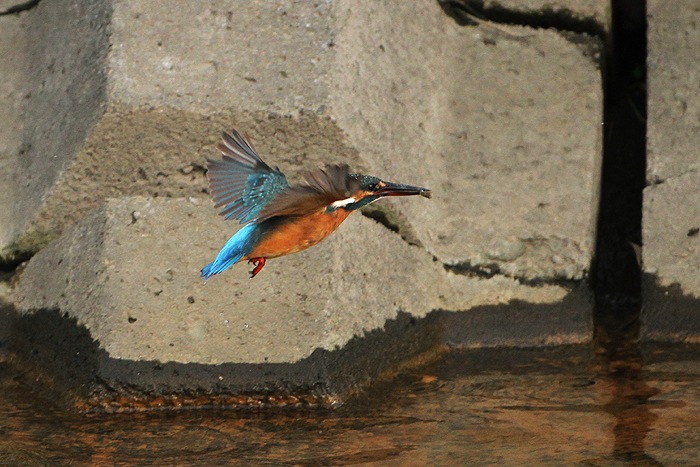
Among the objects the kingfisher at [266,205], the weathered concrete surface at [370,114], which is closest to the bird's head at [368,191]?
the kingfisher at [266,205]

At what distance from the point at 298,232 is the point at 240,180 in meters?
0.22

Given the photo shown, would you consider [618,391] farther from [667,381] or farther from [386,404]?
[386,404]

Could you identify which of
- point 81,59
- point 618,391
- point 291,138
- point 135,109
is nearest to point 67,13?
point 81,59

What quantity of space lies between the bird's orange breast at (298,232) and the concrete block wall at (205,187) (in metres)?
0.69

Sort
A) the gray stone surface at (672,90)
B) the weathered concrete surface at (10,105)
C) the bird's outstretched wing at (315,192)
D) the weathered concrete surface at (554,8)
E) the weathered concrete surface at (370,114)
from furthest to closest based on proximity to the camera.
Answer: the weathered concrete surface at (554,8), the gray stone surface at (672,90), the weathered concrete surface at (10,105), the weathered concrete surface at (370,114), the bird's outstretched wing at (315,192)

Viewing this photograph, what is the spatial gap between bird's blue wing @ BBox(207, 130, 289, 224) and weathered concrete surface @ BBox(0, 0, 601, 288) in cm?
58

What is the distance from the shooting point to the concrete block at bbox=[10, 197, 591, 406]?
140 inches

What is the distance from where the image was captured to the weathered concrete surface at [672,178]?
4035mm

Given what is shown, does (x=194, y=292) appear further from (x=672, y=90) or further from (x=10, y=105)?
(x=672, y=90)

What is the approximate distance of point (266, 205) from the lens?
2.72 meters

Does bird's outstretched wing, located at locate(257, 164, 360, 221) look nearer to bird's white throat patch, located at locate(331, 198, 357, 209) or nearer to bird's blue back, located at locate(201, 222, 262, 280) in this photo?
bird's white throat patch, located at locate(331, 198, 357, 209)

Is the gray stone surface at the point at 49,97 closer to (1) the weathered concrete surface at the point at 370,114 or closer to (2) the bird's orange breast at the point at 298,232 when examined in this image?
(1) the weathered concrete surface at the point at 370,114

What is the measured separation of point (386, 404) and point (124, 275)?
0.88m

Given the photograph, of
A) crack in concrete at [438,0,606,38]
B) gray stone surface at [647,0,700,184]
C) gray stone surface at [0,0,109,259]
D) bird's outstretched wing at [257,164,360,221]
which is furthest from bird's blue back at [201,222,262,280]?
gray stone surface at [647,0,700,184]
